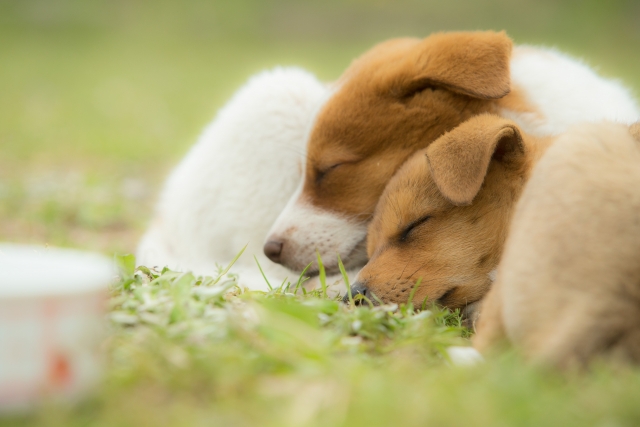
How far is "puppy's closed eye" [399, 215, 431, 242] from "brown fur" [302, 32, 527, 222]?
0.75 metres

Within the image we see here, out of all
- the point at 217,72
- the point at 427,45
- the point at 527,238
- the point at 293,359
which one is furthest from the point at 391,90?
the point at 217,72

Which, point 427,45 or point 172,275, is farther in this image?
point 427,45

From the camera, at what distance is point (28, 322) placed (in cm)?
212

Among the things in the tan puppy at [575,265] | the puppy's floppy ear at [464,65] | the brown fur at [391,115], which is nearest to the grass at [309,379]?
the tan puppy at [575,265]

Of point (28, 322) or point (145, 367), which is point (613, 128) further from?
point (28, 322)

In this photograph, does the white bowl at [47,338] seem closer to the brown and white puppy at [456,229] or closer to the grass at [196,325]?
the grass at [196,325]

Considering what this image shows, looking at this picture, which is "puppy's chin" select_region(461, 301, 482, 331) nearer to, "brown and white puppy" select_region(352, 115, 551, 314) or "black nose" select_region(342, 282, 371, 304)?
"brown and white puppy" select_region(352, 115, 551, 314)

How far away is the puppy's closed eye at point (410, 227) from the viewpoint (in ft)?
11.7

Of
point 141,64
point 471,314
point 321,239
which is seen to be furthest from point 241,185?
point 141,64

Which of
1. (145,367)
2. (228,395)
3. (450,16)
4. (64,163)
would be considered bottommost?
(228,395)

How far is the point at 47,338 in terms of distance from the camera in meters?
2.13

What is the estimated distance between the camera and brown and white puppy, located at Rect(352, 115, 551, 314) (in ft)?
11.2

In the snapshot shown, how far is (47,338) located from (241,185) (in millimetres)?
2871

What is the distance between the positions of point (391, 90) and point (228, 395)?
2.55m
